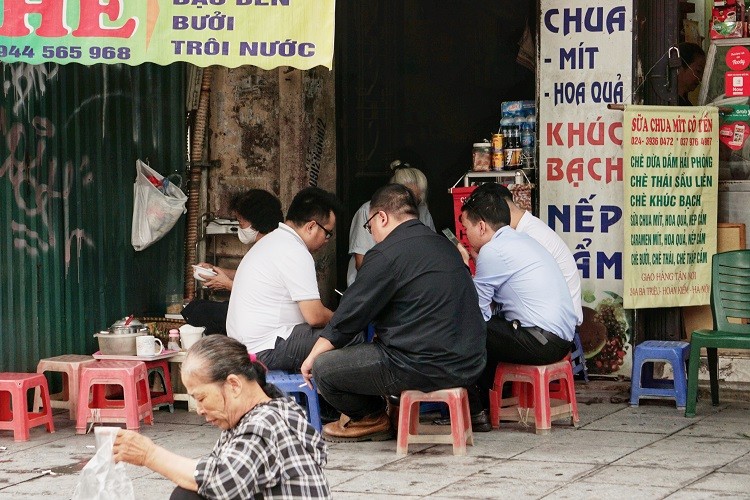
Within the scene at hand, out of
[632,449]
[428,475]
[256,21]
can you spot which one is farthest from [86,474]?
[632,449]

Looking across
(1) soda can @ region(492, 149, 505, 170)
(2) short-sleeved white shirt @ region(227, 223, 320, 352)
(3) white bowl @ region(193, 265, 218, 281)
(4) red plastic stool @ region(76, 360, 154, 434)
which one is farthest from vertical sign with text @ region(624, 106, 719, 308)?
(4) red plastic stool @ region(76, 360, 154, 434)

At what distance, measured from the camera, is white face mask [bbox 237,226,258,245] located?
323 inches

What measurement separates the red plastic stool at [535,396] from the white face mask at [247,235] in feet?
6.65

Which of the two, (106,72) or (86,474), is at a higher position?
(106,72)

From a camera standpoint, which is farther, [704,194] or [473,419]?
[704,194]

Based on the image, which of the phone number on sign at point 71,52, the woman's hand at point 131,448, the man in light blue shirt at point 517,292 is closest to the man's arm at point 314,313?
the man in light blue shirt at point 517,292

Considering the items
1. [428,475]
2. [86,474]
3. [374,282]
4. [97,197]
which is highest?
[97,197]

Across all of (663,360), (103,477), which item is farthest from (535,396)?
(103,477)

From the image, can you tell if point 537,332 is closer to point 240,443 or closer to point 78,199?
point 78,199

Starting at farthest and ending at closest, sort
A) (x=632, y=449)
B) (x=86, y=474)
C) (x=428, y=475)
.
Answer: (x=632, y=449)
(x=428, y=475)
(x=86, y=474)

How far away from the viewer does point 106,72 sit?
8203 millimetres

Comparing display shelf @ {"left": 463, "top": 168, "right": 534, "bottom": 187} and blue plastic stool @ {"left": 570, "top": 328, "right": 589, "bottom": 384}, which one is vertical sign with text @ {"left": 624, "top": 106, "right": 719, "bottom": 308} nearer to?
blue plastic stool @ {"left": 570, "top": 328, "right": 589, "bottom": 384}

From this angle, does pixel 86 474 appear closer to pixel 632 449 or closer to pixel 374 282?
pixel 374 282

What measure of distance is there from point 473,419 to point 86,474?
3490 millimetres
